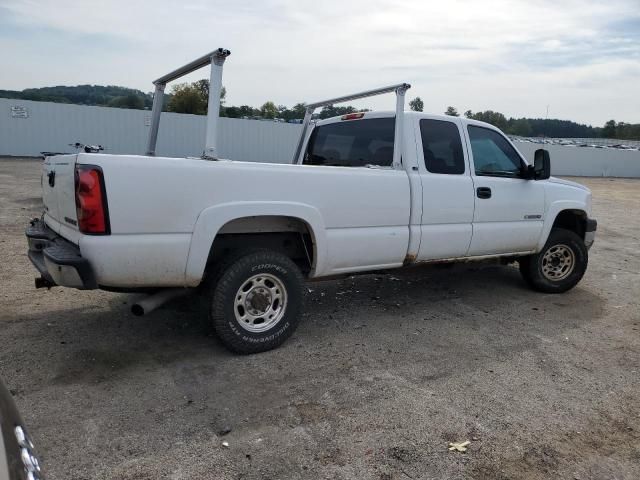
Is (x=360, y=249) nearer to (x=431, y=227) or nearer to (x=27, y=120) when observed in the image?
(x=431, y=227)

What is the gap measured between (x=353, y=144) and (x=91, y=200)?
2.87 metres

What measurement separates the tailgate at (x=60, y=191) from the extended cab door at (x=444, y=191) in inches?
115

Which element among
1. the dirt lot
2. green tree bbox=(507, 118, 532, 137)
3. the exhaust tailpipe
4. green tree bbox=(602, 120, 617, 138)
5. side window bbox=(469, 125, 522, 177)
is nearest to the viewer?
the dirt lot

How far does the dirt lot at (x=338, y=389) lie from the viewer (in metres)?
2.82

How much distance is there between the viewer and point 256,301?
13.5 ft

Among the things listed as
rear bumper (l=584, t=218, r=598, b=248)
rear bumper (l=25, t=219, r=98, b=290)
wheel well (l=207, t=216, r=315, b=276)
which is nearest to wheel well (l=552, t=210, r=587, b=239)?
rear bumper (l=584, t=218, r=598, b=248)

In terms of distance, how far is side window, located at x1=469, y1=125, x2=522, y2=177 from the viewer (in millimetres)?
5395

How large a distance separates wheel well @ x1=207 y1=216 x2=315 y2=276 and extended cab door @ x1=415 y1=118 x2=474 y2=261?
44.2 inches

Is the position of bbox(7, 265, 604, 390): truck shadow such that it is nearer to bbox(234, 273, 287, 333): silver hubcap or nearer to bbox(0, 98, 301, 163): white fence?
bbox(234, 273, 287, 333): silver hubcap

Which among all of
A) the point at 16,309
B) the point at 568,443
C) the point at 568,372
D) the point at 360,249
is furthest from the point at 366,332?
the point at 16,309

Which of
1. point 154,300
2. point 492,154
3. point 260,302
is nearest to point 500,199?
point 492,154

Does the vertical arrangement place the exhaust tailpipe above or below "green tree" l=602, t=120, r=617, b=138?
below

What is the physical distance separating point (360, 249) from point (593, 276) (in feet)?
15.0

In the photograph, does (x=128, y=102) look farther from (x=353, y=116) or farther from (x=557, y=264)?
(x=557, y=264)
